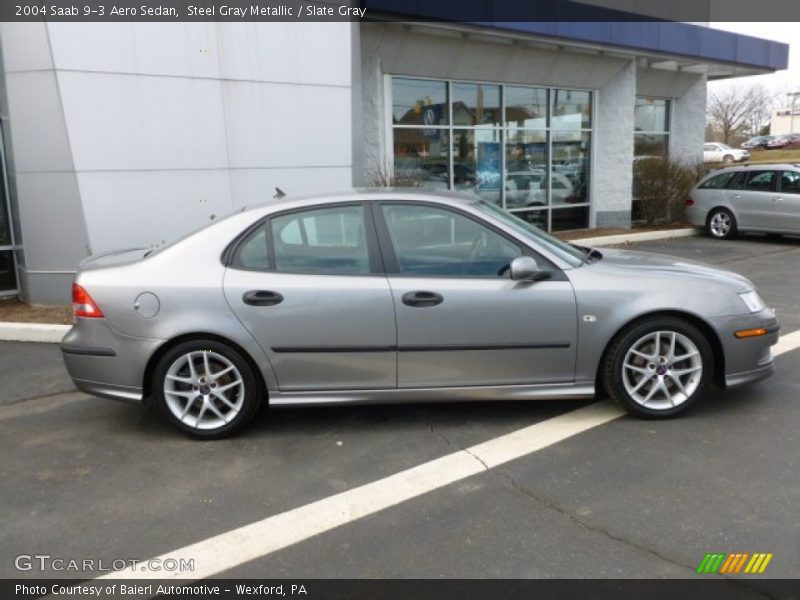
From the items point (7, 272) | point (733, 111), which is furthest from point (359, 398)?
point (733, 111)

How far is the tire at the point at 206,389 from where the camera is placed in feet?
13.8

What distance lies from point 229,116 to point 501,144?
6.28 meters

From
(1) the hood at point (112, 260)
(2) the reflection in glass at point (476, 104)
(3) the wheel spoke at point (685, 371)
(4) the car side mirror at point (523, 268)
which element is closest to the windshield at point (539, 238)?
(4) the car side mirror at point (523, 268)

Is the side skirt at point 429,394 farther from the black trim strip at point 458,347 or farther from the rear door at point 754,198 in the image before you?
the rear door at point 754,198

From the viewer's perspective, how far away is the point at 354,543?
123 inches

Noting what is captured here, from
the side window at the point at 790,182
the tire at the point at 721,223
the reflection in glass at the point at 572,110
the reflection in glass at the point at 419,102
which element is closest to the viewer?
the reflection in glass at the point at 419,102

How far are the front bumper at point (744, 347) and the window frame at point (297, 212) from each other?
217 cm

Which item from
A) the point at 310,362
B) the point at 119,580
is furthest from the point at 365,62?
the point at 119,580

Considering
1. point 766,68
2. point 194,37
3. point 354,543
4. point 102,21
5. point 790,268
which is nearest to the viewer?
point 354,543

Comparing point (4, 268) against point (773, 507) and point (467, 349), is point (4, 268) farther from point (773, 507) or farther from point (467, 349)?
point (773, 507)

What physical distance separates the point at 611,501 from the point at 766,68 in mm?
17214

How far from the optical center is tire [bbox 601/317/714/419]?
4.29m

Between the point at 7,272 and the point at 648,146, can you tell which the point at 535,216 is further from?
the point at 7,272
